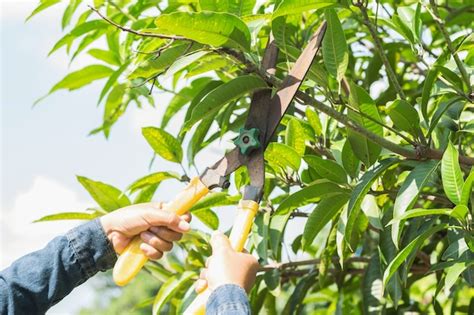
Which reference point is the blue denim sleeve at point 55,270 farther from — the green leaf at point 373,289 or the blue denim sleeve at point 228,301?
the green leaf at point 373,289

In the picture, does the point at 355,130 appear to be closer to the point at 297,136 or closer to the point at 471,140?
the point at 297,136

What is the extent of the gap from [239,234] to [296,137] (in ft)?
1.13

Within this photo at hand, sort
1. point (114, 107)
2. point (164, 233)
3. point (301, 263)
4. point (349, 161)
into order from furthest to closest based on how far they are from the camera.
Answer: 1. point (114, 107)
2. point (301, 263)
3. point (349, 161)
4. point (164, 233)

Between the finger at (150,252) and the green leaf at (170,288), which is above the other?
the finger at (150,252)

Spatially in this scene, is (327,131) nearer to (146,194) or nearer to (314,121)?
(314,121)

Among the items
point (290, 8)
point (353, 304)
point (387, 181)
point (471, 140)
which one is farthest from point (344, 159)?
point (353, 304)

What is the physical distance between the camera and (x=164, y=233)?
1.41 m

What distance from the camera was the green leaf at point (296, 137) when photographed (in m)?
1.59

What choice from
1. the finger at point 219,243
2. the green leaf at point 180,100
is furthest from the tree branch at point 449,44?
the green leaf at point 180,100

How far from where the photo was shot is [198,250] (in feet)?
6.25

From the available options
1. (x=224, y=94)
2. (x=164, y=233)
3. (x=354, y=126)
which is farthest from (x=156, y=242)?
(x=354, y=126)

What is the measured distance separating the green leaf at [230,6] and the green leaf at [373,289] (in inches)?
25.7

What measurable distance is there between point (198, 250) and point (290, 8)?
2.57 feet

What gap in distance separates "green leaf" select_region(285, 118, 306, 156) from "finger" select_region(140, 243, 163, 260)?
0.35m
